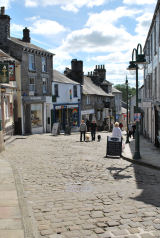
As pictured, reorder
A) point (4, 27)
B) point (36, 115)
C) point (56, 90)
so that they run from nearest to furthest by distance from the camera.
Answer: point (4, 27)
point (36, 115)
point (56, 90)

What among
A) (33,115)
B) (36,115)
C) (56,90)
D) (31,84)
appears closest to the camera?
(31,84)

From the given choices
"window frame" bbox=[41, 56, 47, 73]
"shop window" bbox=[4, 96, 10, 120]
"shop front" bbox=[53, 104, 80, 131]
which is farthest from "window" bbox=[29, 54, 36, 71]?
"shop window" bbox=[4, 96, 10, 120]

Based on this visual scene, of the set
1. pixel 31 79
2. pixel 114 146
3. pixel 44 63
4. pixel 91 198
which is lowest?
pixel 91 198

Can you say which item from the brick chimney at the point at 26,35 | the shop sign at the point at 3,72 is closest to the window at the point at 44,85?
the brick chimney at the point at 26,35

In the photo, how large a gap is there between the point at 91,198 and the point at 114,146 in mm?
6956

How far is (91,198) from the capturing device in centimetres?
747

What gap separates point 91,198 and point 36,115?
23928 millimetres

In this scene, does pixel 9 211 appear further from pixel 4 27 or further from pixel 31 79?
pixel 31 79

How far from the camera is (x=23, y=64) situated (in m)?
28.3

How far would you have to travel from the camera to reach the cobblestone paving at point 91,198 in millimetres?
5566

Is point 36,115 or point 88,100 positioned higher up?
point 88,100

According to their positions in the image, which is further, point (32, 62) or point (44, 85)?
point (44, 85)

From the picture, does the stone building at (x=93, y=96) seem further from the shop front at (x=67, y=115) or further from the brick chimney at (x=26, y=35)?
the brick chimney at (x=26, y=35)

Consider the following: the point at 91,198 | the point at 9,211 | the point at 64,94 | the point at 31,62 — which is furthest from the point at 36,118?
the point at 9,211
